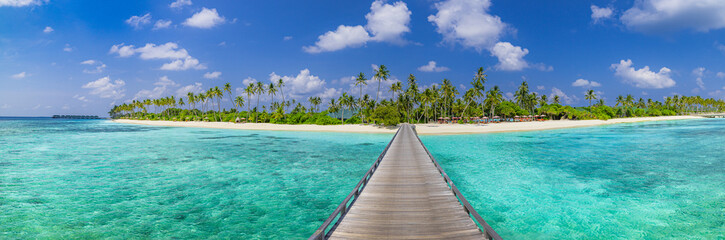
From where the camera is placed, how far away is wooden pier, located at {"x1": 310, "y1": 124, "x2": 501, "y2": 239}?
258 inches

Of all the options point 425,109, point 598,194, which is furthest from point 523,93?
point 598,194

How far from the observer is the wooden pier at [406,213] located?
6.54m

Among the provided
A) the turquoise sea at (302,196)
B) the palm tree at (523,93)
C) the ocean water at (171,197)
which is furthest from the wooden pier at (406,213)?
the palm tree at (523,93)

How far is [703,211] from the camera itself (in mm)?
10617

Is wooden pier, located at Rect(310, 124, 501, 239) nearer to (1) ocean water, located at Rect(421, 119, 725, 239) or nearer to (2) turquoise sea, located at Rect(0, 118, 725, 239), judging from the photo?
(2) turquoise sea, located at Rect(0, 118, 725, 239)

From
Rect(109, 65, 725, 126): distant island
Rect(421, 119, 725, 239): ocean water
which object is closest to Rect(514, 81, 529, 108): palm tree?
Rect(109, 65, 725, 126): distant island

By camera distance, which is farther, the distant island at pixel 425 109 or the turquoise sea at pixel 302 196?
the distant island at pixel 425 109

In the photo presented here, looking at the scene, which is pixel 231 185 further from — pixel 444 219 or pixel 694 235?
pixel 694 235

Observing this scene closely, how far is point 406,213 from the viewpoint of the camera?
7.90 meters

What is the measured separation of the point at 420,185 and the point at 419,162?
4.86 m

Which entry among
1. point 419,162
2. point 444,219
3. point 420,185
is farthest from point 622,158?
point 444,219

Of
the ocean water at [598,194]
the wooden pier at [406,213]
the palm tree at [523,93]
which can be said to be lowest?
the ocean water at [598,194]

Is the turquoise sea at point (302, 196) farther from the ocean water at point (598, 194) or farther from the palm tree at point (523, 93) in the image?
the palm tree at point (523, 93)

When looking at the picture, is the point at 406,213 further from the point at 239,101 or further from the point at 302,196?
the point at 239,101
